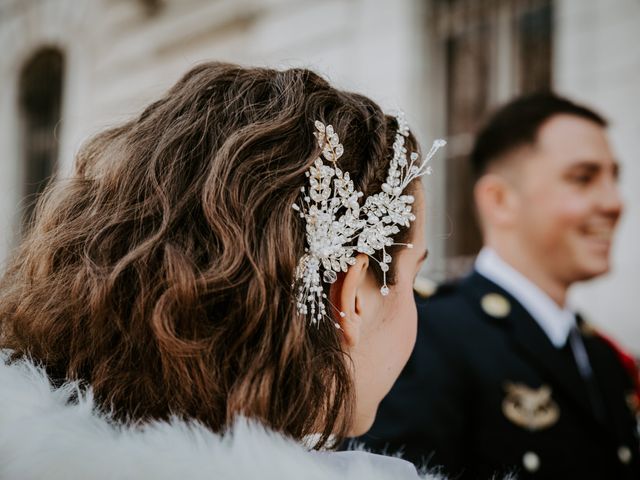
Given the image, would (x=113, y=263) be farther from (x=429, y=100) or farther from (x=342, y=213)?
(x=429, y=100)

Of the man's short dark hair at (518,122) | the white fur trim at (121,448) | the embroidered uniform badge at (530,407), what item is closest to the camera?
the white fur trim at (121,448)

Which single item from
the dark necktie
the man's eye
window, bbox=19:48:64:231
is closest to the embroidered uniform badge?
the dark necktie

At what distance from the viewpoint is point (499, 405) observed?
7.13 feet

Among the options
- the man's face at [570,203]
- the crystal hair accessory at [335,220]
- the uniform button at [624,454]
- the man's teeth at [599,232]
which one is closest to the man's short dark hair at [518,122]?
the man's face at [570,203]

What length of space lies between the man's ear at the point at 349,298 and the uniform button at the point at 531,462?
1148mm

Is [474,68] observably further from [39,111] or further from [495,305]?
[39,111]

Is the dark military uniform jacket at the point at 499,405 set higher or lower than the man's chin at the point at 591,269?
lower

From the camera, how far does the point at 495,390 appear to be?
7.22 feet

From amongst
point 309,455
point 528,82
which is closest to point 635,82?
point 528,82

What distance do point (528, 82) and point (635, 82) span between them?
808mm

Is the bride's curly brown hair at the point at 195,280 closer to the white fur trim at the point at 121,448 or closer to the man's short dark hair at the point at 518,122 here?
the white fur trim at the point at 121,448

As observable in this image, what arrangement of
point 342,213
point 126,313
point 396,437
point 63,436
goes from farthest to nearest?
point 396,437, point 342,213, point 126,313, point 63,436

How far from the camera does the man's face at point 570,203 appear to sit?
2.49m

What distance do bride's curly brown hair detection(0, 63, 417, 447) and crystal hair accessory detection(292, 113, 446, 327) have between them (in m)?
0.02
